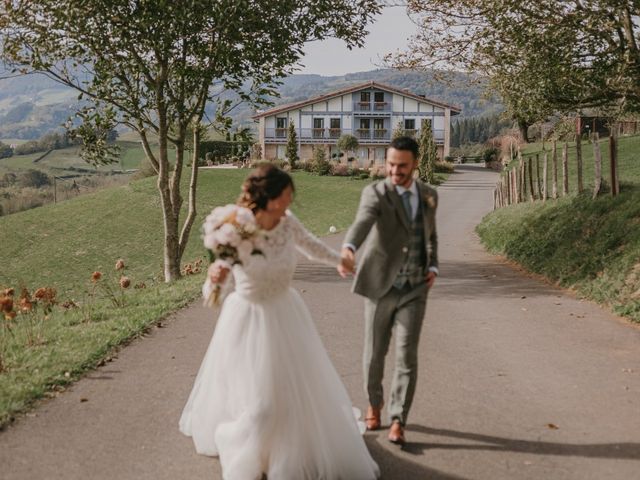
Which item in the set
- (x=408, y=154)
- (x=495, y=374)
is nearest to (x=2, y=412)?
(x=408, y=154)

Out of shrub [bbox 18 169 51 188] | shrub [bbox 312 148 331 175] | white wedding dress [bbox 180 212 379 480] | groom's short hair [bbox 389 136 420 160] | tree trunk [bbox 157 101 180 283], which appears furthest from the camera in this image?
shrub [bbox 18 169 51 188]

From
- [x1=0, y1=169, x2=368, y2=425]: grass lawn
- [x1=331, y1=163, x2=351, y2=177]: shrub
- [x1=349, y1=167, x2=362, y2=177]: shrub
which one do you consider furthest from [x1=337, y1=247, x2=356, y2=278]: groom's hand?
[x1=331, y1=163, x2=351, y2=177]: shrub

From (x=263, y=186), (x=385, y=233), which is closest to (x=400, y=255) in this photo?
(x=385, y=233)

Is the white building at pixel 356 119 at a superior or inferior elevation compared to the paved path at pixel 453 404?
superior

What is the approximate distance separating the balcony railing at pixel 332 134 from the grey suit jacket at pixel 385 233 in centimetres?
7922

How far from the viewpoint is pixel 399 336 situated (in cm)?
558

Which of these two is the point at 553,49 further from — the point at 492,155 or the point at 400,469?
the point at 492,155

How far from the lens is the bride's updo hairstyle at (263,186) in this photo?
192 inches

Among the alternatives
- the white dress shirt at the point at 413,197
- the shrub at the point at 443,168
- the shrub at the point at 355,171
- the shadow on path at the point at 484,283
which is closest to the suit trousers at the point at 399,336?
the white dress shirt at the point at 413,197

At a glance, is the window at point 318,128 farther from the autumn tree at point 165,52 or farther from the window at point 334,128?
the autumn tree at point 165,52

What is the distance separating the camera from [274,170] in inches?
195

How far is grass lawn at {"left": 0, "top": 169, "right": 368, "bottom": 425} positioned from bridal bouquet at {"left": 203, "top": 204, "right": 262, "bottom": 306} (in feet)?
8.92

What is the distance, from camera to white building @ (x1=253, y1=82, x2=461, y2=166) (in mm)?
84062

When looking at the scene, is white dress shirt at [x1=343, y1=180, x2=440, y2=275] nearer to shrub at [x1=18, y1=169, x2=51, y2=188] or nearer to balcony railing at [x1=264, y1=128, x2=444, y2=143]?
balcony railing at [x1=264, y1=128, x2=444, y2=143]
